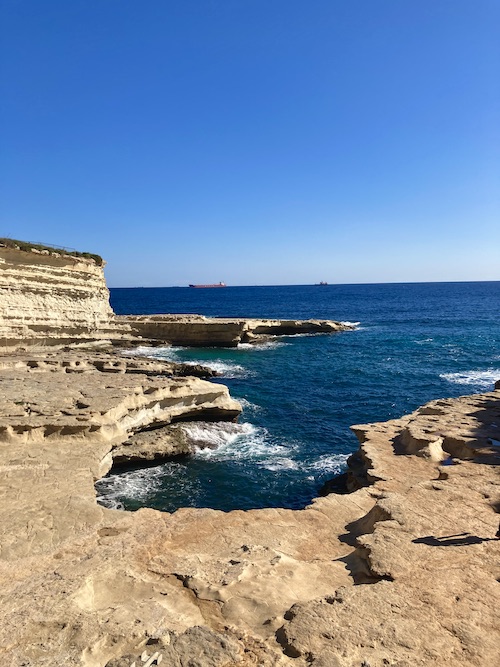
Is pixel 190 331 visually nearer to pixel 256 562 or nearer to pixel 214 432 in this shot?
pixel 214 432

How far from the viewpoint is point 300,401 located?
27.6 metres

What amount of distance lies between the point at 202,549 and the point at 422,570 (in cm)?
407

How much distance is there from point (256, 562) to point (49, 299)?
35.5 meters

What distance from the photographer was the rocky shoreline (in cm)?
548

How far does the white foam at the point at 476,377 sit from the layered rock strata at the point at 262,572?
19761mm

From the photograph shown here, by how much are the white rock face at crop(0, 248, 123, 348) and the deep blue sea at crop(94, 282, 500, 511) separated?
6.78 m

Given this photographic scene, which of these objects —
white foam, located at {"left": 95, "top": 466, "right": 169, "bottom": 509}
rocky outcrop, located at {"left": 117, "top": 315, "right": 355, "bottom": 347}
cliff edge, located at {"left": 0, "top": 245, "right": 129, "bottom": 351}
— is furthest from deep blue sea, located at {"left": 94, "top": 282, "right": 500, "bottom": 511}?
cliff edge, located at {"left": 0, "top": 245, "right": 129, "bottom": 351}

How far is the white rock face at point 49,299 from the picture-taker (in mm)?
34094

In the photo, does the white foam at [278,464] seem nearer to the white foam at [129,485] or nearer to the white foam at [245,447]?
the white foam at [245,447]

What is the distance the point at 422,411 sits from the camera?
725 inches

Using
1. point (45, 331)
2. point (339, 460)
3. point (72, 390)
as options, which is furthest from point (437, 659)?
point (45, 331)

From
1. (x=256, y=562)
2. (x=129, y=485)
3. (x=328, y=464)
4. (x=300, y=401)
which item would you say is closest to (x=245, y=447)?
(x=328, y=464)

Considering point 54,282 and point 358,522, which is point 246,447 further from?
→ point 54,282

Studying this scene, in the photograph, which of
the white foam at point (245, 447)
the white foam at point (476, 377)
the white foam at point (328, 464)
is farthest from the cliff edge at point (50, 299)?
the white foam at point (476, 377)
